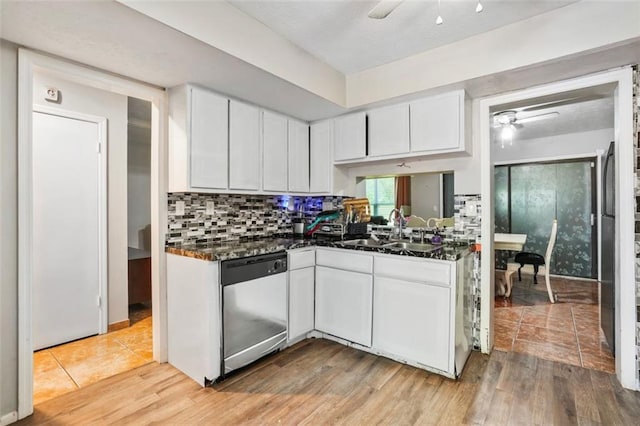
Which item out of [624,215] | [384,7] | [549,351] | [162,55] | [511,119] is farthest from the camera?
[511,119]

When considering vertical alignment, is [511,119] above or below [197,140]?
above

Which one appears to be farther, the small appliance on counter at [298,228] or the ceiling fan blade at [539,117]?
the ceiling fan blade at [539,117]

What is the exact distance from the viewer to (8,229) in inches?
69.2

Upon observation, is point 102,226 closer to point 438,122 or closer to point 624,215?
point 438,122

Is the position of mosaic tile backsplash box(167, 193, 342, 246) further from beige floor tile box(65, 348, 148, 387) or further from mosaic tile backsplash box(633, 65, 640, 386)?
mosaic tile backsplash box(633, 65, 640, 386)

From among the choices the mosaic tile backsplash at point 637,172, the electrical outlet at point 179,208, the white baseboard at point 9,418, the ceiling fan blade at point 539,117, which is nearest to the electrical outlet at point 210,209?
the electrical outlet at point 179,208

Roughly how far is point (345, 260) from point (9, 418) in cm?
230

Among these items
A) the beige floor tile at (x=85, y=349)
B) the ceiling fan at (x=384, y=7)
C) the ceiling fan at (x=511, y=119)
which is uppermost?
the ceiling fan at (x=511, y=119)

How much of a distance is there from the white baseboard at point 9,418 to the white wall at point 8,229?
0.02m

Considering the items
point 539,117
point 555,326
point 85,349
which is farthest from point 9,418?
point 539,117

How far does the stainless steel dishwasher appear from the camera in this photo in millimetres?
2203

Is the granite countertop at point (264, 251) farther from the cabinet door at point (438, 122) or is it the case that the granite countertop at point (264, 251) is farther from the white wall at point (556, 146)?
the white wall at point (556, 146)

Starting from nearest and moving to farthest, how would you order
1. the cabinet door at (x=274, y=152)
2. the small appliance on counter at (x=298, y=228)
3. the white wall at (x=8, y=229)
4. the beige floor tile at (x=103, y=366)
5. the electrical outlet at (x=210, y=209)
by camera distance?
the white wall at (x=8, y=229) → the beige floor tile at (x=103, y=366) → the electrical outlet at (x=210, y=209) → the cabinet door at (x=274, y=152) → the small appliance on counter at (x=298, y=228)

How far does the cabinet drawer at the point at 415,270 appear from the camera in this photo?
220cm
